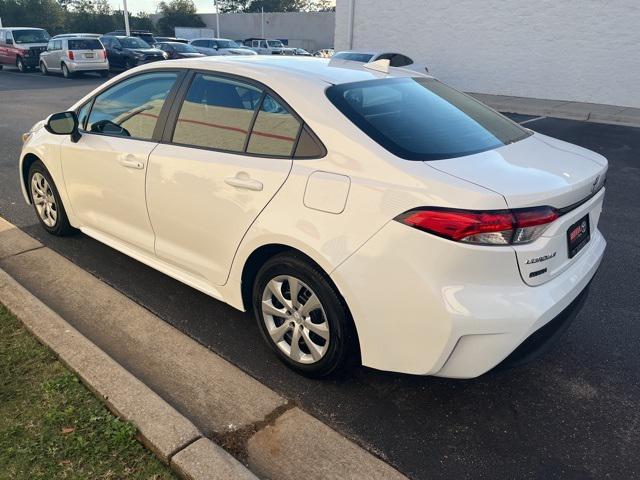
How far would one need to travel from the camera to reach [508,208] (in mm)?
2193

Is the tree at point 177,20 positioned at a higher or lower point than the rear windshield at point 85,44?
lower

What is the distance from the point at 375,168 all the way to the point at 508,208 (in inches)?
23.7

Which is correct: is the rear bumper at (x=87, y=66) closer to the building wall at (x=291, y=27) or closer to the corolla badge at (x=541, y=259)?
the corolla badge at (x=541, y=259)

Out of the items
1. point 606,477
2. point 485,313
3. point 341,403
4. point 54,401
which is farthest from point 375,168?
point 54,401

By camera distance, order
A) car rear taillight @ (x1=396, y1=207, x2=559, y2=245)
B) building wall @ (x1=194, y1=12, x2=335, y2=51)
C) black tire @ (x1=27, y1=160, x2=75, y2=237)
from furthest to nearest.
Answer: building wall @ (x1=194, y1=12, x2=335, y2=51), black tire @ (x1=27, y1=160, x2=75, y2=237), car rear taillight @ (x1=396, y1=207, x2=559, y2=245)

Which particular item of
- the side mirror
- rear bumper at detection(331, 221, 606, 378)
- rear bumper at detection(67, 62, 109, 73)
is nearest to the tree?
rear bumper at detection(67, 62, 109, 73)

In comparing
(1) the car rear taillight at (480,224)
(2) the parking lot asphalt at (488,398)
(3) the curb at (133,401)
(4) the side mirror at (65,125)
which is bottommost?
(2) the parking lot asphalt at (488,398)

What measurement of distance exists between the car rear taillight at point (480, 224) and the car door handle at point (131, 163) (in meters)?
1.97

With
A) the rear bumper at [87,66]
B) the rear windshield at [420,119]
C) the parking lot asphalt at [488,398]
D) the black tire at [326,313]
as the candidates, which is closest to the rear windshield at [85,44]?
the rear bumper at [87,66]

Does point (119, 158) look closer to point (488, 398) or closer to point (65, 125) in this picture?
point (65, 125)

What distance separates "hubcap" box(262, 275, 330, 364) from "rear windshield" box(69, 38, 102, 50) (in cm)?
2202

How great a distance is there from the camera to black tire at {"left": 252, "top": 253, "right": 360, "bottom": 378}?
2.57m

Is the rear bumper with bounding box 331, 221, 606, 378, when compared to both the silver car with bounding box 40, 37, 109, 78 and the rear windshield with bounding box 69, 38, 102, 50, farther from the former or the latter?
the rear windshield with bounding box 69, 38, 102, 50

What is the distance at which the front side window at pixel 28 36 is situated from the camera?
24.3 metres
